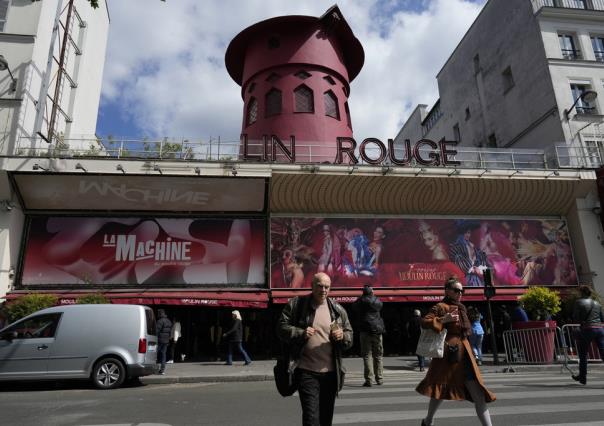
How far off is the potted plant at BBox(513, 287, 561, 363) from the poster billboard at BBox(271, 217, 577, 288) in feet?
14.9

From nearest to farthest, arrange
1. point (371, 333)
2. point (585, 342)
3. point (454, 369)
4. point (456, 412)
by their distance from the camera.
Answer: point (454, 369) → point (456, 412) → point (585, 342) → point (371, 333)

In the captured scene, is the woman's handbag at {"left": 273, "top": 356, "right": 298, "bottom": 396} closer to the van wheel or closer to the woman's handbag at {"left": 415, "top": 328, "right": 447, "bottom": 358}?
the woman's handbag at {"left": 415, "top": 328, "right": 447, "bottom": 358}

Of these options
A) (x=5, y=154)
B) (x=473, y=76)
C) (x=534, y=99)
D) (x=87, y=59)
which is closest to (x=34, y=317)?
(x=5, y=154)

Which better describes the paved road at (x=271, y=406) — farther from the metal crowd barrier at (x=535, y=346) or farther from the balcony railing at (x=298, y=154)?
the balcony railing at (x=298, y=154)

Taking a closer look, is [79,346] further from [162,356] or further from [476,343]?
[476,343]

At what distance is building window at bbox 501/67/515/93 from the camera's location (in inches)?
926

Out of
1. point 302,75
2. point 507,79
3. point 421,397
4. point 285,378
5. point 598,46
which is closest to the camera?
point 285,378

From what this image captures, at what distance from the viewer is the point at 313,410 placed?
3.60m

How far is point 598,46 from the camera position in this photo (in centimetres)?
2153

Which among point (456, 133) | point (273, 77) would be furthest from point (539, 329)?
point (456, 133)

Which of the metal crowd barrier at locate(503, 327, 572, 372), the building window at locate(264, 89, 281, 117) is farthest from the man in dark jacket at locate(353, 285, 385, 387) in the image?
the building window at locate(264, 89, 281, 117)

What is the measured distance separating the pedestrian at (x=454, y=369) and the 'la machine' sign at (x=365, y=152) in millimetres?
12357

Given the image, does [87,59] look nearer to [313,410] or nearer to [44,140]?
[44,140]

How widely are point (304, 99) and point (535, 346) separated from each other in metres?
13.4
